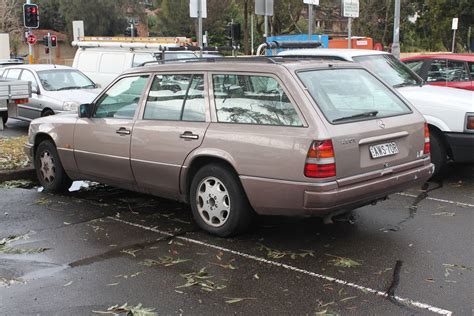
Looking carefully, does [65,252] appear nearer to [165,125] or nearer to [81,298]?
[81,298]

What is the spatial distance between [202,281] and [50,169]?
145 inches

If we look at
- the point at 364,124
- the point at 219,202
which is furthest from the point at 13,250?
the point at 364,124

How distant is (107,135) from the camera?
632 centimetres

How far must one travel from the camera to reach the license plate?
5070 millimetres

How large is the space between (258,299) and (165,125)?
230cm

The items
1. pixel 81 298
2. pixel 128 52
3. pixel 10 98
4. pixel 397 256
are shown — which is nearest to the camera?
pixel 81 298

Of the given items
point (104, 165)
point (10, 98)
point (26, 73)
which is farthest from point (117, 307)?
point (26, 73)

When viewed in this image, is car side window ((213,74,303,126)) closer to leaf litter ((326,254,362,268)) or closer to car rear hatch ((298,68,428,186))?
car rear hatch ((298,68,428,186))

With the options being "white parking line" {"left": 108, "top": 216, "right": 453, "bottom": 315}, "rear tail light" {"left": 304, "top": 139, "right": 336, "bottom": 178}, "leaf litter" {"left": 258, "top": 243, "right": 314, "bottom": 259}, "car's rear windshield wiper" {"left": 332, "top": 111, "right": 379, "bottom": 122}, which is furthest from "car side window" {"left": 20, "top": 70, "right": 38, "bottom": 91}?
"rear tail light" {"left": 304, "top": 139, "right": 336, "bottom": 178}

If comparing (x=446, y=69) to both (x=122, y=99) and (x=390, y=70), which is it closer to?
(x=390, y=70)

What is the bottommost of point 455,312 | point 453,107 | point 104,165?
point 455,312

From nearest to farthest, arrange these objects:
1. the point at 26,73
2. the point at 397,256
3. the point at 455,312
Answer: the point at 455,312
the point at 397,256
the point at 26,73

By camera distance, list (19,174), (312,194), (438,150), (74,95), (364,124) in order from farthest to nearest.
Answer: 1. (74,95)
2. (19,174)
3. (438,150)
4. (364,124)
5. (312,194)

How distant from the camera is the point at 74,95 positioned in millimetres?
12789
